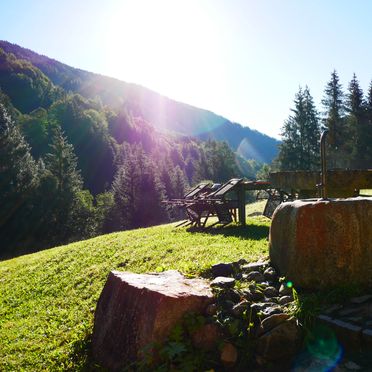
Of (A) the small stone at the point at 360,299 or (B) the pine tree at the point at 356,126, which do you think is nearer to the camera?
(A) the small stone at the point at 360,299

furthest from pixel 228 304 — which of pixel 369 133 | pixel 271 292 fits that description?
pixel 369 133

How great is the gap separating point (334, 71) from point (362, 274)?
6176 cm

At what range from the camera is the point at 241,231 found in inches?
544

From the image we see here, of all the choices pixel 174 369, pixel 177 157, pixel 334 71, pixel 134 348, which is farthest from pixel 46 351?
pixel 177 157

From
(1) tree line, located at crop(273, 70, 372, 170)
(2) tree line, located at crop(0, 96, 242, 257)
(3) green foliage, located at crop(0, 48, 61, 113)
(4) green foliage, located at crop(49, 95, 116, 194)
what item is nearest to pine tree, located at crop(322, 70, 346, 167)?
(1) tree line, located at crop(273, 70, 372, 170)

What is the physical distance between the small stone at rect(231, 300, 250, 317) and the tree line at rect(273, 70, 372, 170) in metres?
53.0

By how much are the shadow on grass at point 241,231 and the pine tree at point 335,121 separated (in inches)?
1770

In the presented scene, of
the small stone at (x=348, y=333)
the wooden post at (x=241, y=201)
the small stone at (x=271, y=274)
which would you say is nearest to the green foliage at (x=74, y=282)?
the wooden post at (x=241, y=201)

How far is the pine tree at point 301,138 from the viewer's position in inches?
2255

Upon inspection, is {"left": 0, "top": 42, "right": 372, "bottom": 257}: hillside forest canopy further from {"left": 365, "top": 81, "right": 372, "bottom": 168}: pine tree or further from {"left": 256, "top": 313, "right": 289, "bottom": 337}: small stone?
{"left": 256, "top": 313, "right": 289, "bottom": 337}: small stone

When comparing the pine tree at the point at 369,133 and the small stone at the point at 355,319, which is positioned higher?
the pine tree at the point at 369,133

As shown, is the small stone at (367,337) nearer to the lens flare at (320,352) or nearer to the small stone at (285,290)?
the lens flare at (320,352)

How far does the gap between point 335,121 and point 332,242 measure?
57.1 m

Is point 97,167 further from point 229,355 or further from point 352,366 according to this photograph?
point 352,366
